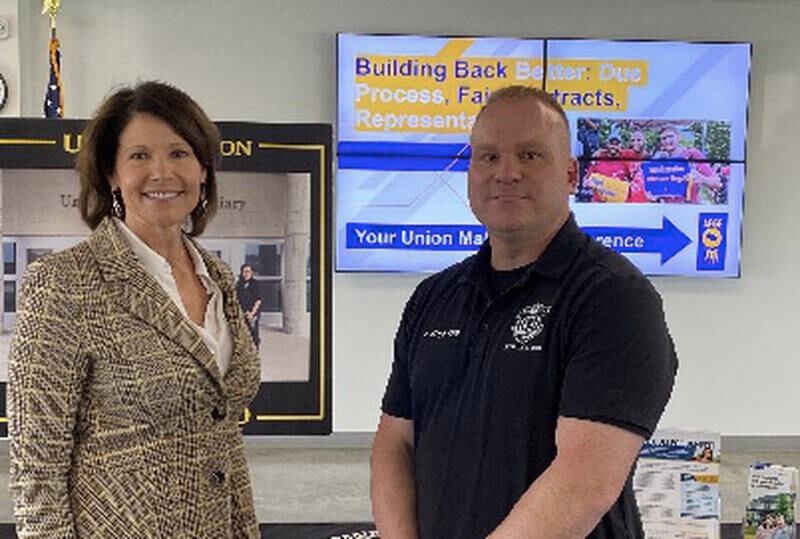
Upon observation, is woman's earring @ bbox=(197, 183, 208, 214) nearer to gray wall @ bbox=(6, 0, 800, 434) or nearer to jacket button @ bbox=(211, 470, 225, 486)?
jacket button @ bbox=(211, 470, 225, 486)

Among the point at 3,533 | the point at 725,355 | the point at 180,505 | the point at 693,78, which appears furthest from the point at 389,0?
the point at 180,505

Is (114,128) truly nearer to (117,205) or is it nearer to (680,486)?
(117,205)

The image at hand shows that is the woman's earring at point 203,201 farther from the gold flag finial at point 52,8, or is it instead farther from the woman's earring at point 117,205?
the gold flag finial at point 52,8

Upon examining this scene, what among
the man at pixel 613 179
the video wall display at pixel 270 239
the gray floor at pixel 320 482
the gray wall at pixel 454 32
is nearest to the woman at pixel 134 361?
the video wall display at pixel 270 239

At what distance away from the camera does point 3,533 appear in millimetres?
2188

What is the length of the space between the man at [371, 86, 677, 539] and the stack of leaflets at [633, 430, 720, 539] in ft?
1.66

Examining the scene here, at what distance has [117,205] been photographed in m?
1.65

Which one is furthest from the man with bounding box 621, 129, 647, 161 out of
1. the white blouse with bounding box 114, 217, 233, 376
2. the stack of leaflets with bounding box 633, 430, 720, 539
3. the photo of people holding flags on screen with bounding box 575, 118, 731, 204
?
the white blouse with bounding box 114, 217, 233, 376

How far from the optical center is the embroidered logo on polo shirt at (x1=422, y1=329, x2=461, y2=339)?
55.9 inches

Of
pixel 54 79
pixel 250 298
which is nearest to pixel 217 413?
pixel 250 298

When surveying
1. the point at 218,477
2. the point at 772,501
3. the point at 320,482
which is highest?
the point at 218,477

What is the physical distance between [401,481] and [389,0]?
3811 mm

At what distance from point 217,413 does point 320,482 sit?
123 inches

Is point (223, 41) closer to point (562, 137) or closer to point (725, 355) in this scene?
point (725, 355)
